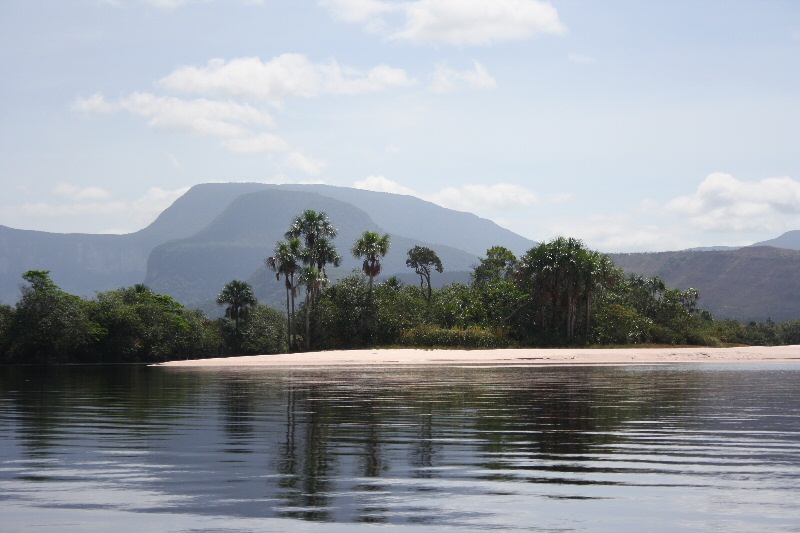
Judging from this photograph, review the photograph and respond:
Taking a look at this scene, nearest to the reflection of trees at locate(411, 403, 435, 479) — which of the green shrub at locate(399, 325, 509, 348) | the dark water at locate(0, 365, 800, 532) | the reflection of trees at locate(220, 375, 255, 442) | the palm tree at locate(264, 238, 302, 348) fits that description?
the dark water at locate(0, 365, 800, 532)

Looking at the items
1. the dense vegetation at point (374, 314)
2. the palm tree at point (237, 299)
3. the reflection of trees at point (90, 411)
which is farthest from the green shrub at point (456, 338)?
the reflection of trees at point (90, 411)

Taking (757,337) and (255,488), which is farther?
(757,337)

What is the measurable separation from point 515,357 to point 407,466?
165 feet

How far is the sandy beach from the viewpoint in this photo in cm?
5697

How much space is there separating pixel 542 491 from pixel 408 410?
10.9 meters

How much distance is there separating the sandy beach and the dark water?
33920 mm

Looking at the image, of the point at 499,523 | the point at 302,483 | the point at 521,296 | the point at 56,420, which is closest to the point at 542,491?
the point at 499,523

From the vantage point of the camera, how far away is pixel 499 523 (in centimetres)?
796

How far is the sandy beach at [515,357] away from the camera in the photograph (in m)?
57.0

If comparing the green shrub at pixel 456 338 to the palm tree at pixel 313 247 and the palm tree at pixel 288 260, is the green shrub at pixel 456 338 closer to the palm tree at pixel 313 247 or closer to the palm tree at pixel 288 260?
the palm tree at pixel 313 247

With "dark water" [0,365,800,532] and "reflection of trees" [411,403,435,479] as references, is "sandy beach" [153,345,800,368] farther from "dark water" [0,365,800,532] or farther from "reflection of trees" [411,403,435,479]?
"reflection of trees" [411,403,435,479]

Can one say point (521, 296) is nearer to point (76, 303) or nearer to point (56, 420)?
point (76, 303)

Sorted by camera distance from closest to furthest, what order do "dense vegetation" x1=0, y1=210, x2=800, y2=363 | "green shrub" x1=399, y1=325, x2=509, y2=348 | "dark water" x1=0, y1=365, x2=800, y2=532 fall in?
"dark water" x1=0, y1=365, x2=800, y2=532
"green shrub" x1=399, y1=325, x2=509, y2=348
"dense vegetation" x1=0, y1=210, x2=800, y2=363

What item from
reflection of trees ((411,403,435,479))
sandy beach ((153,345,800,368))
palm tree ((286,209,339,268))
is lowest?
sandy beach ((153,345,800,368))
